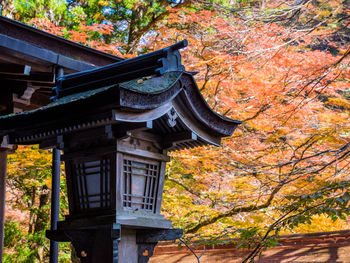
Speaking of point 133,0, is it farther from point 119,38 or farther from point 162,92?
point 162,92

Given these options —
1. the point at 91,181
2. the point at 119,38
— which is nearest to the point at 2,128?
the point at 91,181

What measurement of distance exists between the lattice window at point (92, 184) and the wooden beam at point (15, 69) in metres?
1.63

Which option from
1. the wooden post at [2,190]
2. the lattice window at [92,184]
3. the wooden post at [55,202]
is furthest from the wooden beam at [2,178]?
the lattice window at [92,184]

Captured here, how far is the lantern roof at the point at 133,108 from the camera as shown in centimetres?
306

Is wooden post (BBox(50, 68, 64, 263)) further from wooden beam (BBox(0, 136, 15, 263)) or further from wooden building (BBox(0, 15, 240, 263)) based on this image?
wooden beam (BBox(0, 136, 15, 263))

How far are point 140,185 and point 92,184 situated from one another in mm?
419

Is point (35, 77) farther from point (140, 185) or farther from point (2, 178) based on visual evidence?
point (140, 185)

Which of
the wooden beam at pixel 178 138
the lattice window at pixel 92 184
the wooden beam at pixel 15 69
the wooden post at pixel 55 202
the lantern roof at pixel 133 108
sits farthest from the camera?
the wooden beam at pixel 15 69

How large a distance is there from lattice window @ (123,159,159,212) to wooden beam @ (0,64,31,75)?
2.01m

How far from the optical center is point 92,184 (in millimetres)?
3549

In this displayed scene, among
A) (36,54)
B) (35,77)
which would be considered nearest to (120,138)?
(36,54)

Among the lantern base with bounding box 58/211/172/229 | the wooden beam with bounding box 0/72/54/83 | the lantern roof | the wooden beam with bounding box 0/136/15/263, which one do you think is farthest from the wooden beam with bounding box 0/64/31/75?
the lantern base with bounding box 58/211/172/229

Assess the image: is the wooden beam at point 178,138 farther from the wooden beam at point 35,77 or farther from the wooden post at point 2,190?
the wooden post at point 2,190

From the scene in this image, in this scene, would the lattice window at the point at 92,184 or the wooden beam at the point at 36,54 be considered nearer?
the lattice window at the point at 92,184
